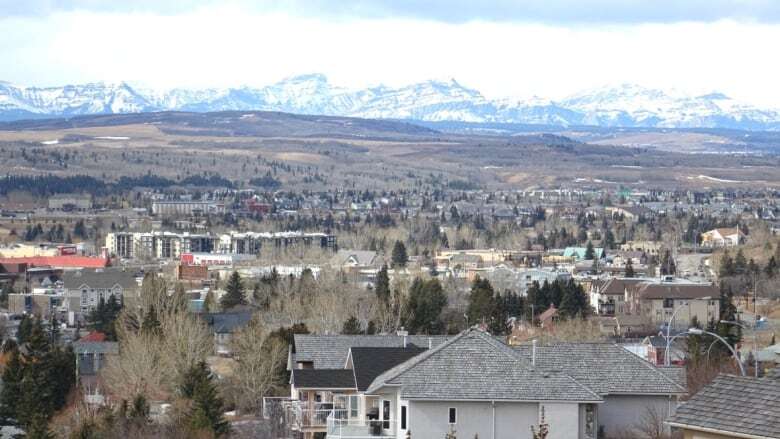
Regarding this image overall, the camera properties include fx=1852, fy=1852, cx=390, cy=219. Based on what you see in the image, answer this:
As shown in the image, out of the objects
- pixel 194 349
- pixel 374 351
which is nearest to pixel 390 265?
pixel 194 349

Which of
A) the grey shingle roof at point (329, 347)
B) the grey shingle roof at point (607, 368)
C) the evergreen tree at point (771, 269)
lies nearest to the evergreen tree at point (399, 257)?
the evergreen tree at point (771, 269)

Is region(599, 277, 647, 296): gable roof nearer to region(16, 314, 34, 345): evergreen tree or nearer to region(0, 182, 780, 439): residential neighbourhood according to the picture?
region(0, 182, 780, 439): residential neighbourhood

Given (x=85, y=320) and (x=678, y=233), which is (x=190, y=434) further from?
(x=678, y=233)

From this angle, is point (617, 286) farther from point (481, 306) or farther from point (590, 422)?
point (590, 422)

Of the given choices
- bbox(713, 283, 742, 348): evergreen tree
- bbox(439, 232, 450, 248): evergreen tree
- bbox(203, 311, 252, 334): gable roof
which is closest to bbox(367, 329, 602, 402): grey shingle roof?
bbox(713, 283, 742, 348): evergreen tree

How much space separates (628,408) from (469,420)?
527 centimetres

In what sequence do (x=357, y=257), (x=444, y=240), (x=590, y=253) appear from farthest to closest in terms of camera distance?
(x=444, y=240) → (x=590, y=253) → (x=357, y=257)

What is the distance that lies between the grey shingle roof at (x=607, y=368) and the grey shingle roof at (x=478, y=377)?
1691 mm

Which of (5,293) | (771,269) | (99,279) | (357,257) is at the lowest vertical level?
(357,257)

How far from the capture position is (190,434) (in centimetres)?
4009

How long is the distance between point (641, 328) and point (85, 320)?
103ft

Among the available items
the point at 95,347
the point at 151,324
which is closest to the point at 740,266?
the point at 95,347

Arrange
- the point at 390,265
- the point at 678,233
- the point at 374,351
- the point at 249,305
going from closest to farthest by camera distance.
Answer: the point at 374,351
the point at 249,305
the point at 390,265
the point at 678,233

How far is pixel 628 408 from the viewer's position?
1512 inches
